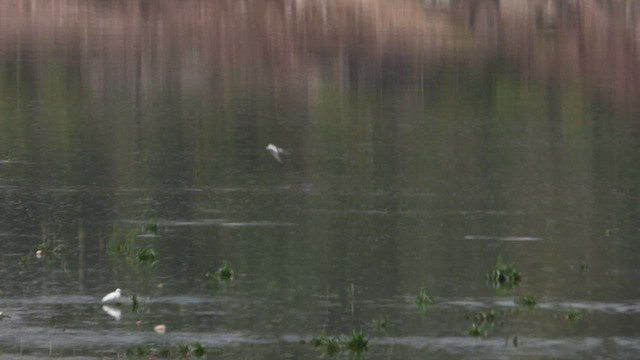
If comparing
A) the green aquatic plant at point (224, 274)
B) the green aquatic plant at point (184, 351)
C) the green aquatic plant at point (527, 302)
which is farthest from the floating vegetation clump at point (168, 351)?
the green aquatic plant at point (527, 302)

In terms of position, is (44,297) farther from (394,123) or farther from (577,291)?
(394,123)

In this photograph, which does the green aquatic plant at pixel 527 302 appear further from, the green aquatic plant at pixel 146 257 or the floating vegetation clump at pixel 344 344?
the green aquatic plant at pixel 146 257

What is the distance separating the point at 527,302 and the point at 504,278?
3.00ft

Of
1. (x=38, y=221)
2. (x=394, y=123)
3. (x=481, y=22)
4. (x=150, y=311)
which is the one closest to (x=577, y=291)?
(x=150, y=311)

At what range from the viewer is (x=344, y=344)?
13914 millimetres

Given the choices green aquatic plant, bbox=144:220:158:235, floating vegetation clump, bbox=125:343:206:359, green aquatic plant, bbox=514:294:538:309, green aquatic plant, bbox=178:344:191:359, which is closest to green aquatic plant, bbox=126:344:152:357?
floating vegetation clump, bbox=125:343:206:359

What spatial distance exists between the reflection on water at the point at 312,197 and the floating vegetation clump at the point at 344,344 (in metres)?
0.15

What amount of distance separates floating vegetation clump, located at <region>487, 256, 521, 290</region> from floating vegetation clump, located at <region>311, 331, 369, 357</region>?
2869 mm

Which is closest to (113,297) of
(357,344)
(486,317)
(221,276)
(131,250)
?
(221,276)

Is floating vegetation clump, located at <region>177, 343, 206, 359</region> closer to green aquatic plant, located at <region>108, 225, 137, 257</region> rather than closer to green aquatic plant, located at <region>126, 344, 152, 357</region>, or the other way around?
green aquatic plant, located at <region>126, 344, 152, 357</region>

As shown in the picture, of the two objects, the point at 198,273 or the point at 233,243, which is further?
the point at 233,243

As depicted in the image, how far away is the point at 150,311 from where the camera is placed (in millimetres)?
15102

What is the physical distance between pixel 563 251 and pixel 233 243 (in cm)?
359

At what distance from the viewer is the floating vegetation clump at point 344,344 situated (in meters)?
13.7
